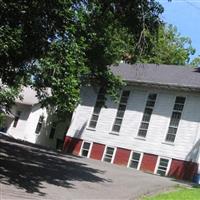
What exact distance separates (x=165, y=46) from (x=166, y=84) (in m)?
24.7

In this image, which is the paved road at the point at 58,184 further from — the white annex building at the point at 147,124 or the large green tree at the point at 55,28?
the white annex building at the point at 147,124

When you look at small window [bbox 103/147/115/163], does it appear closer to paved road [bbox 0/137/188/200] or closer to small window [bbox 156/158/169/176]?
small window [bbox 156/158/169/176]

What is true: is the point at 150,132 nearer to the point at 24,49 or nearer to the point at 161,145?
the point at 161,145

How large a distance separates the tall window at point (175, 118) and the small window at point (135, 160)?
240 centimetres

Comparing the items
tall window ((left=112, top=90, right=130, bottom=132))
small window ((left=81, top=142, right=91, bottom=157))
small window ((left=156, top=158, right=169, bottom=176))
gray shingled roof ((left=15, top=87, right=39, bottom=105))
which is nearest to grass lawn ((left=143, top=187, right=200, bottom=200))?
small window ((left=156, top=158, right=169, bottom=176))

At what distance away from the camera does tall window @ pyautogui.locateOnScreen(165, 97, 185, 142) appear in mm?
35156

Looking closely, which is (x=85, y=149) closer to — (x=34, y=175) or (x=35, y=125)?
(x=35, y=125)

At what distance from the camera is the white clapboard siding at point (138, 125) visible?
113 feet

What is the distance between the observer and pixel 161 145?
35.5 m

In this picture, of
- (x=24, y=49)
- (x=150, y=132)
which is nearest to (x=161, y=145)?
(x=150, y=132)

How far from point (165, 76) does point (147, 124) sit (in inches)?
144

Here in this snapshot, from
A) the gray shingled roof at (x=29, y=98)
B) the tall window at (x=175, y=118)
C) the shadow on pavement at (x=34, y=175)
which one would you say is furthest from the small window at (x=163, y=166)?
the gray shingled roof at (x=29, y=98)

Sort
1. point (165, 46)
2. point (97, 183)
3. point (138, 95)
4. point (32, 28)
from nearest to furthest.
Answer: point (32, 28), point (97, 183), point (138, 95), point (165, 46)

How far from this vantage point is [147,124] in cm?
3697
